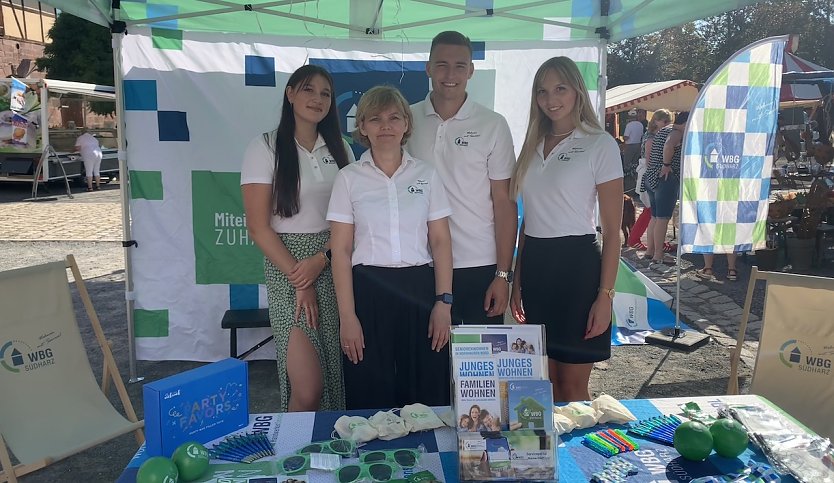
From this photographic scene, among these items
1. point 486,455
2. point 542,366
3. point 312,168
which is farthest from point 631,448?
point 312,168

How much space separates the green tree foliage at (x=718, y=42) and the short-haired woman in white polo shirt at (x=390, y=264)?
22612mm

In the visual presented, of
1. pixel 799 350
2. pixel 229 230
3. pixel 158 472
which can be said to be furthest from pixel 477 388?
pixel 229 230

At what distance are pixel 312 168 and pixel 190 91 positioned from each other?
184 centimetres

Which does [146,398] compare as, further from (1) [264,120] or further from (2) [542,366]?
(1) [264,120]

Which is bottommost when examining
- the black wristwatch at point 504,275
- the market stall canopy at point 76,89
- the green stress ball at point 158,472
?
the green stress ball at point 158,472

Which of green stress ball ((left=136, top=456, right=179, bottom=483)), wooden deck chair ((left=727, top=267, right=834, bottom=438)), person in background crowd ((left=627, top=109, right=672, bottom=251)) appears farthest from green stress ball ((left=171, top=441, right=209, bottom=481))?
person in background crowd ((left=627, top=109, right=672, bottom=251))

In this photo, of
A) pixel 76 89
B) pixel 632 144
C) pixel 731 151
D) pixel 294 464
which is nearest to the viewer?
pixel 294 464

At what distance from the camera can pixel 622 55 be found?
99.6ft

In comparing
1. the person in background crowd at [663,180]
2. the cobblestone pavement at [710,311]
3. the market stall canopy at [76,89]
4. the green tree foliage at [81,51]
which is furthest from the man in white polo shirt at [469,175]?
the green tree foliage at [81,51]

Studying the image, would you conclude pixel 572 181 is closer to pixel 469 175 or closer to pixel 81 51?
pixel 469 175

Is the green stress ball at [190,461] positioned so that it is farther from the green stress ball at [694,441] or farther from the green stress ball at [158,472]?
the green stress ball at [694,441]

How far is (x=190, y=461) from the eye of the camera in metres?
1.35

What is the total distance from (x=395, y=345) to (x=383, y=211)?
470 mm

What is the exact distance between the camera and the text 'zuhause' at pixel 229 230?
381 centimetres
